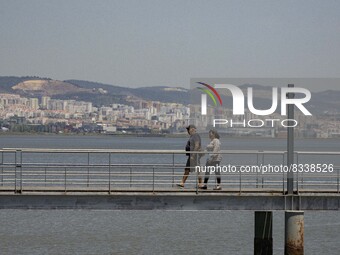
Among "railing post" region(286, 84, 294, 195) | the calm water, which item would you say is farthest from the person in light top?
the calm water

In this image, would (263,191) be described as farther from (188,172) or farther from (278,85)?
(278,85)

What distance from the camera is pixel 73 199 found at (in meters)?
26.8

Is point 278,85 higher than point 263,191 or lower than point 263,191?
higher

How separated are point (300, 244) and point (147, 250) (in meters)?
12.3

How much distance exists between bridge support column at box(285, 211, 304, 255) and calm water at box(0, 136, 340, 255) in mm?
10025

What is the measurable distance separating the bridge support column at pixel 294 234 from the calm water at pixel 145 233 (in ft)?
32.9

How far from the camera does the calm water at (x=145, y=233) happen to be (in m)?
39.2

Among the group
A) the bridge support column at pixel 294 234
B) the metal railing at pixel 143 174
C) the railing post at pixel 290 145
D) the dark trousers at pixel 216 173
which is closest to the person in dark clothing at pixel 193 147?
the metal railing at pixel 143 174

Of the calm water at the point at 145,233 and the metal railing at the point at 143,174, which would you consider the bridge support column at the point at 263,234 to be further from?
the calm water at the point at 145,233

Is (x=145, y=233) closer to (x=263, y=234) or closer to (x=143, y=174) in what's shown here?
(x=263, y=234)

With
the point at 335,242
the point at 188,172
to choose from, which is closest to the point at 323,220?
the point at 335,242

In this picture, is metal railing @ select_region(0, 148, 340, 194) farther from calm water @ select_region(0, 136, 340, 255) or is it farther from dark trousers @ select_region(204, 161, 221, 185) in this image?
calm water @ select_region(0, 136, 340, 255)

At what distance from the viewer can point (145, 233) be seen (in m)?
45.1

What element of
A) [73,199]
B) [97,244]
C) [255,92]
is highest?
[255,92]
